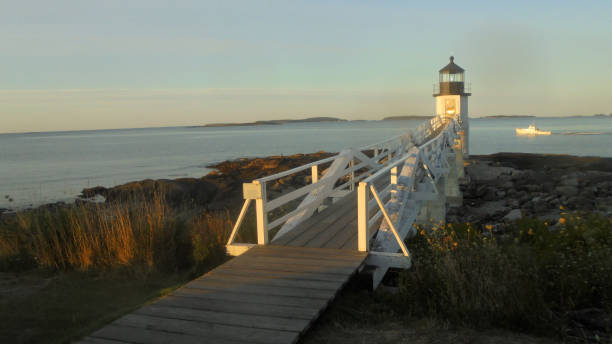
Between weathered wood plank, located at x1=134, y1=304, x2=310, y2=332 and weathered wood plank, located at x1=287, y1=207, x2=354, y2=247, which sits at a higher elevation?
weathered wood plank, located at x1=287, y1=207, x2=354, y2=247

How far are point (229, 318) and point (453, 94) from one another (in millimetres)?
34709

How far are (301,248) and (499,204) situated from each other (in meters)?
15.5

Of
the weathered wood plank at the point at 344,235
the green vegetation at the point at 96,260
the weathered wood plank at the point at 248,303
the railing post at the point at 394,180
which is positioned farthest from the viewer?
the railing post at the point at 394,180

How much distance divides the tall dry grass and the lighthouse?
103 feet

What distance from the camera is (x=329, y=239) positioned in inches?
241

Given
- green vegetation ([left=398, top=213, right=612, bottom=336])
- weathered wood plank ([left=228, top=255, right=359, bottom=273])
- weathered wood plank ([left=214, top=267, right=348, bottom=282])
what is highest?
weathered wood plank ([left=228, top=255, right=359, bottom=273])

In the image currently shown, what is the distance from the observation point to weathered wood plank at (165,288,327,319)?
151 inches

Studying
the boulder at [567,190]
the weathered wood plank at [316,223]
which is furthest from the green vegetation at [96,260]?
the boulder at [567,190]

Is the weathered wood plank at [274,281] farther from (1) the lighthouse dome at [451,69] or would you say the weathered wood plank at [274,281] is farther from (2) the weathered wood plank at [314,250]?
(1) the lighthouse dome at [451,69]

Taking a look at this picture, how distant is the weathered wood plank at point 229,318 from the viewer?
3537 millimetres

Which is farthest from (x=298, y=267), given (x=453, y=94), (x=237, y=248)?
(x=453, y=94)

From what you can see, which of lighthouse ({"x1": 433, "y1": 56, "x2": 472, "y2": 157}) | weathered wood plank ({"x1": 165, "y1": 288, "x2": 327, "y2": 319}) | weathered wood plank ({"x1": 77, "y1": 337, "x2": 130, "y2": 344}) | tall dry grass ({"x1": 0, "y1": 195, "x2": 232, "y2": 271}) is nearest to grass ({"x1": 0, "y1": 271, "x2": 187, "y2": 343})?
tall dry grass ({"x1": 0, "y1": 195, "x2": 232, "y2": 271})

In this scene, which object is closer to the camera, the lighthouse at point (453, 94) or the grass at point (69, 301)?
the grass at point (69, 301)

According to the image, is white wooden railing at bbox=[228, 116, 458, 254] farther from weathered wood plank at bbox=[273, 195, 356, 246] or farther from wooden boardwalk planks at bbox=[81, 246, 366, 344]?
wooden boardwalk planks at bbox=[81, 246, 366, 344]
